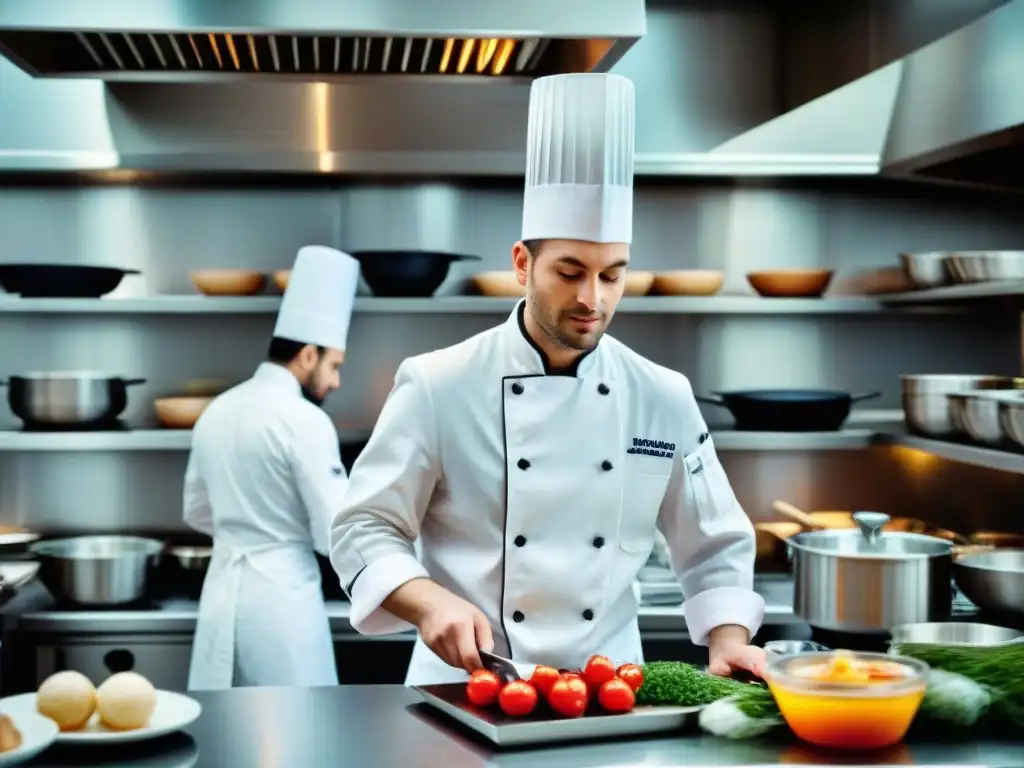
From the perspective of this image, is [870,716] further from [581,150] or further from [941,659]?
[581,150]

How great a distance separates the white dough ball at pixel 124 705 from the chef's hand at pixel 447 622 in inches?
17.5

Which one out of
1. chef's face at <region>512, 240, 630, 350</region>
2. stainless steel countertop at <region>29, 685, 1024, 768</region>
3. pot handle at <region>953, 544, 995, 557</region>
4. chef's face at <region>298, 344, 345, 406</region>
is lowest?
stainless steel countertop at <region>29, 685, 1024, 768</region>

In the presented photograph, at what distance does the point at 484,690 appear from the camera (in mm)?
1725

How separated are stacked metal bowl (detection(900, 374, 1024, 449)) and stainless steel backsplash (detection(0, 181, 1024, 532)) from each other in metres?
0.67

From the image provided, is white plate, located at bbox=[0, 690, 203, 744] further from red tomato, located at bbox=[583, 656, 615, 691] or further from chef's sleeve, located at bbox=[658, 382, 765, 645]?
chef's sleeve, located at bbox=[658, 382, 765, 645]

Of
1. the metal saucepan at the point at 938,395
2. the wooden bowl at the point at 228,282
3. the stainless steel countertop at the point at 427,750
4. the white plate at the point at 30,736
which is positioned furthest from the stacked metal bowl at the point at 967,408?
the white plate at the point at 30,736

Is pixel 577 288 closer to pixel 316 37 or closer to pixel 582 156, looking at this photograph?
pixel 582 156

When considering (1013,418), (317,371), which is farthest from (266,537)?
(1013,418)

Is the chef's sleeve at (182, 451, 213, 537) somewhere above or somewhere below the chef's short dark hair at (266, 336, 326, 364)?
below

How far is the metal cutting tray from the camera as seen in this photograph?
5.37 ft

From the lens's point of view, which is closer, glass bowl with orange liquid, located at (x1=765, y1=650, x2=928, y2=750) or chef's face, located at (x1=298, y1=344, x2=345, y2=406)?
glass bowl with orange liquid, located at (x1=765, y1=650, x2=928, y2=750)

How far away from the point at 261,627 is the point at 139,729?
6.25 ft

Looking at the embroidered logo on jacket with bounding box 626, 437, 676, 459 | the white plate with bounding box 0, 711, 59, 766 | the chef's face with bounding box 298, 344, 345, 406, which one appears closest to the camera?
the white plate with bounding box 0, 711, 59, 766

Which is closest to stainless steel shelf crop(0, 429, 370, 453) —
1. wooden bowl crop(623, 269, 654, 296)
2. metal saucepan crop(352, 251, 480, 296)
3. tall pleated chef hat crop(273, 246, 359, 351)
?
tall pleated chef hat crop(273, 246, 359, 351)
